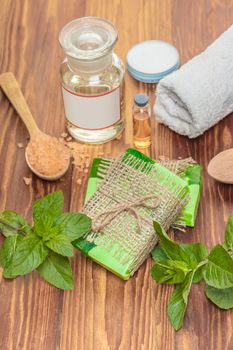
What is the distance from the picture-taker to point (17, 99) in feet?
3.47

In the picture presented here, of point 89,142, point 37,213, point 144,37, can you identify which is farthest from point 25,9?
point 37,213

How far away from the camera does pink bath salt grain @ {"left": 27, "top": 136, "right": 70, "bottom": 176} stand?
0.98 metres

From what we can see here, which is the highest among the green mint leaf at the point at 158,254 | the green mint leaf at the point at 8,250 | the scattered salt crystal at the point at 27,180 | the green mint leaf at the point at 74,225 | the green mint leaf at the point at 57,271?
the green mint leaf at the point at 74,225

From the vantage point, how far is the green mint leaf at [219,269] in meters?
0.80

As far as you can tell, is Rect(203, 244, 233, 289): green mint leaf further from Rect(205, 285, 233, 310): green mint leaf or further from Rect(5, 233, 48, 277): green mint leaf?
Rect(5, 233, 48, 277): green mint leaf

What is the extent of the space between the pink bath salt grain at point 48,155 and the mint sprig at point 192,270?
206mm

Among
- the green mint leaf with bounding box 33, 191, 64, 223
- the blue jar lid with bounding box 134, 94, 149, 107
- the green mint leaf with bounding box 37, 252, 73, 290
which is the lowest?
the green mint leaf with bounding box 37, 252, 73, 290

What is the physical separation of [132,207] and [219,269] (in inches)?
6.0

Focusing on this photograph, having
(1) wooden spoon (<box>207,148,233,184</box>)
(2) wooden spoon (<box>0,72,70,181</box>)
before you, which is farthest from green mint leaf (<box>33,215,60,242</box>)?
(1) wooden spoon (<box>207,148,233,184</box>)

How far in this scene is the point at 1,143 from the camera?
1.03m

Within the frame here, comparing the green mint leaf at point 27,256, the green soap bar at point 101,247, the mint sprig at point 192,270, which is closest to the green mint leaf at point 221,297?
the mint sprig at point 192,270

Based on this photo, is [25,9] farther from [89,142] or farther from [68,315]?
[68,315]

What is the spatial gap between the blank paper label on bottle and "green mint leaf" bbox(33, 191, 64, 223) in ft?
0.50

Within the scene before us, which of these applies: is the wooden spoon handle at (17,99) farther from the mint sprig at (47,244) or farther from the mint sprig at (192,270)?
the mint sprig at (192,270)
